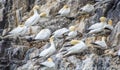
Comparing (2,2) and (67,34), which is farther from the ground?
(2,2)

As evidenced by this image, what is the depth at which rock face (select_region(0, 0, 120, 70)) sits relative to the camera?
2208 cm

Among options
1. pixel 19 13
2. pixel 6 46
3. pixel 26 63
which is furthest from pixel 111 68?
pixel 19 13

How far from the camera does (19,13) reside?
29109mm

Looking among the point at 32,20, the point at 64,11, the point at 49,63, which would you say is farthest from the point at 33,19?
the point at 49,63

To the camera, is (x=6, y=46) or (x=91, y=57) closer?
(x=91, y=57)

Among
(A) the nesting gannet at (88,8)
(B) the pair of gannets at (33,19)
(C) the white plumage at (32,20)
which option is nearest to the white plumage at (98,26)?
(A) the nesting gannet at (88,8)

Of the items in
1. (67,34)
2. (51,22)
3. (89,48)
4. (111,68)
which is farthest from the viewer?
(51,22)

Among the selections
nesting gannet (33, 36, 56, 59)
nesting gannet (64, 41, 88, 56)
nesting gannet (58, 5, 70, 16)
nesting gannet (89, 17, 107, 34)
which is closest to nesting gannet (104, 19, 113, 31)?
nesting gannet (89, 17, 107, 34)

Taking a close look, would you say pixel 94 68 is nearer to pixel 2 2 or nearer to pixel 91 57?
pixel 91 57

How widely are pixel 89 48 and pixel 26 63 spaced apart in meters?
2.56

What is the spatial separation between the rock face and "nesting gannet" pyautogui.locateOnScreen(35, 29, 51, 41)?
0.24 meters

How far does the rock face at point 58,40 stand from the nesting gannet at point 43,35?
24cm

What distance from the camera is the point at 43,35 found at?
992 inches

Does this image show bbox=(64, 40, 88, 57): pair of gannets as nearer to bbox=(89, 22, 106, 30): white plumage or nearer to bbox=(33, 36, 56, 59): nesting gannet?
bbox=(33, 36, 56, 59): nesting gannet
